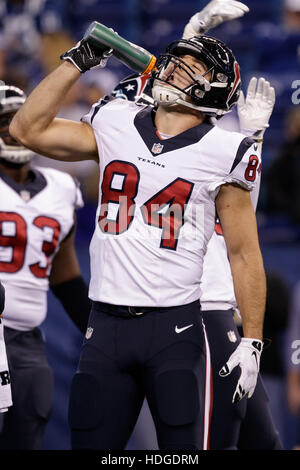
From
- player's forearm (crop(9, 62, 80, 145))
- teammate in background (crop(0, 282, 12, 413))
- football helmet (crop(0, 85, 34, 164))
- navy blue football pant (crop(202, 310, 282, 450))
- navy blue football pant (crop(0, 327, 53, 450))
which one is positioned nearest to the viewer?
player's forearm (crop(9, 62, 80, 145))

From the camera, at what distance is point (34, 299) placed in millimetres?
3877

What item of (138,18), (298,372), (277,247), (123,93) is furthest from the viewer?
(138,18)

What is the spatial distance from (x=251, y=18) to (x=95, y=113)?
581 cm

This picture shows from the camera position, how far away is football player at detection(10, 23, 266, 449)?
114 inches

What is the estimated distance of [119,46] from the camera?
3039 mm

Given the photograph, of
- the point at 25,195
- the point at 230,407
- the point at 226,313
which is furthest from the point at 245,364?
the point at 25,195

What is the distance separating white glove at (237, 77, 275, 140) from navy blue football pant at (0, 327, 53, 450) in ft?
4.47

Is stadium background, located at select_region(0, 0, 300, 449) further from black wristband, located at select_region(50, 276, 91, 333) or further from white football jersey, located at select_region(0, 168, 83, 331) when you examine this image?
white football jersey, located at select_region(0, 168, 83, 331)

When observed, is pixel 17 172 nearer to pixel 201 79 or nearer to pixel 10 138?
pixel 10 138

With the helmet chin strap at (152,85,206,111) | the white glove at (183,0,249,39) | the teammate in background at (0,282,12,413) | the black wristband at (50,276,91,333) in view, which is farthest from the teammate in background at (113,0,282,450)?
the teammate in background at (0,282,12,413)

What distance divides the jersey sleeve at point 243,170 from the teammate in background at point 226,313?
0.51 metres

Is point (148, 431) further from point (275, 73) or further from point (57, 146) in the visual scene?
point (275, 73)

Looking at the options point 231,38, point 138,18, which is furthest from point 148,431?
point 138,18

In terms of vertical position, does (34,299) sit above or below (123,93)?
below
